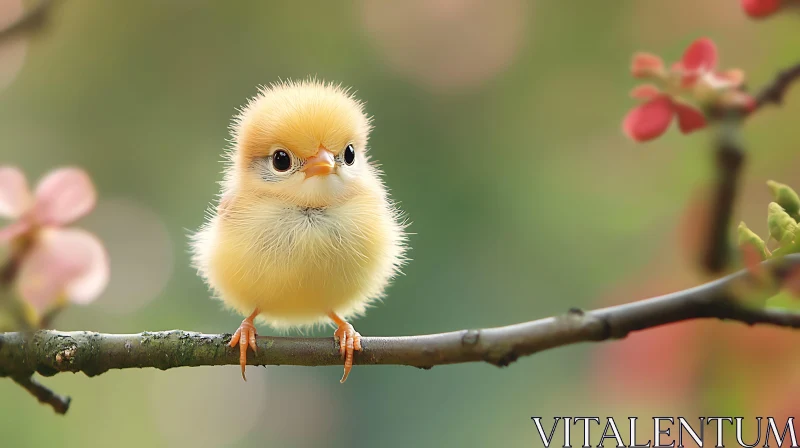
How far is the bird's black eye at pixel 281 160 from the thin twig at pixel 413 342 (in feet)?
0.51

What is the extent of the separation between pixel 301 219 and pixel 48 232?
0.58 feet

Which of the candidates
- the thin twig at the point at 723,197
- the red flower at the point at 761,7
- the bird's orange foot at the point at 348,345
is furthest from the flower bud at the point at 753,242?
the bird's orange foot at the point at 348,345

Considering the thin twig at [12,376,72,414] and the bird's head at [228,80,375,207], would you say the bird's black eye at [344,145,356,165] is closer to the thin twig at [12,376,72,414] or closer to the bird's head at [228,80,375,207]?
the bird's head at [228,80,375,207]

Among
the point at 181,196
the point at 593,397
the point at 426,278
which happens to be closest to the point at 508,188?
the point at 426,278

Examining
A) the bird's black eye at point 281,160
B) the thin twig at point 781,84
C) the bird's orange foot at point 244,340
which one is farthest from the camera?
the bird's black eye at point 281,160

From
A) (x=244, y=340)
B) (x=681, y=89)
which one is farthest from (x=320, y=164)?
(x=681, y=89)

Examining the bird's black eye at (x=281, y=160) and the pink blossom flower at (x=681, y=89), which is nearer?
A: the pink blossom flower at (x=681, y=89)

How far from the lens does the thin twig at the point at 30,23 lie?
387 millimetres

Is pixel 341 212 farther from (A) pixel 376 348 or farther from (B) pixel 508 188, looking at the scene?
(B) pixel 508 188

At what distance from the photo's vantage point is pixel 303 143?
561 mm

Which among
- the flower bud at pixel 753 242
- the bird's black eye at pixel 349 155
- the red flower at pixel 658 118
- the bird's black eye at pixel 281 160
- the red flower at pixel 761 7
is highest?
the bird's black eye at pixel 349 155

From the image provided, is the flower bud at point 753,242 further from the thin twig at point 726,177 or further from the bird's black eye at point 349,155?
the bird's black eye at point 349,155

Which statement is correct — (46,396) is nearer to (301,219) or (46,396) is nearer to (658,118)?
(301,219)

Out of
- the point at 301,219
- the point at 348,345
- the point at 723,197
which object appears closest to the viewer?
the point at 723,197
